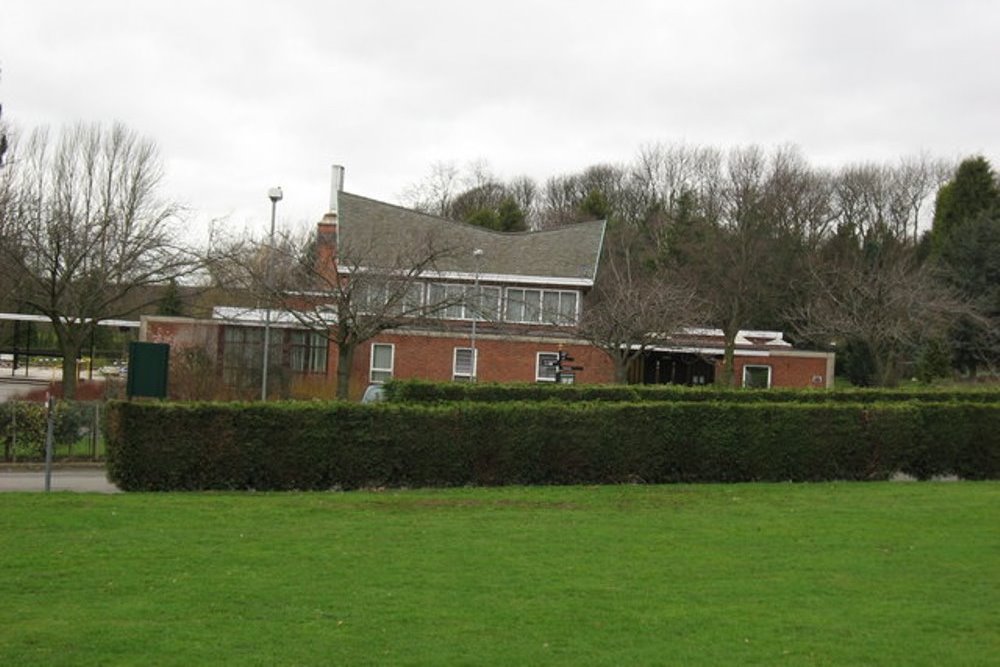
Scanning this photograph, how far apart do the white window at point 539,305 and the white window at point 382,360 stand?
17.9 ft

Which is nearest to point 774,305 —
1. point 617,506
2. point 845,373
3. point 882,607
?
point 845,373

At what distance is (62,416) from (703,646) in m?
21.0

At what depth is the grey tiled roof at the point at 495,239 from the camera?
44.2m

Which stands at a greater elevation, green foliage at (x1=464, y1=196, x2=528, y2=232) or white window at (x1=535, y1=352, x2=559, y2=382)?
green foliage at (x1=464, y1=196, x2=528, y2=232)

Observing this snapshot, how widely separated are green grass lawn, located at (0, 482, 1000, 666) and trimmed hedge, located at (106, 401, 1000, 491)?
217cm

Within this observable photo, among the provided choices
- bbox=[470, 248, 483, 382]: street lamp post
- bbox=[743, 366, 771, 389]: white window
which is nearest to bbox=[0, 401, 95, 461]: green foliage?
bbox=[470, 248, 483, 382]: street lamp post

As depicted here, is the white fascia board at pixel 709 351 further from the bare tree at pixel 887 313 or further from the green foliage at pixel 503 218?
the green foliage at pixel 503 218

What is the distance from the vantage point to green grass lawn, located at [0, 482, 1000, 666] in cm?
720

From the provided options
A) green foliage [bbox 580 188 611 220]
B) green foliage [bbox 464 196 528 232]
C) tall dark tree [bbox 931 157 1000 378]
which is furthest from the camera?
green foliage [bbox 580 188 611 220]

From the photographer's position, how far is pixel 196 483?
1744 cm

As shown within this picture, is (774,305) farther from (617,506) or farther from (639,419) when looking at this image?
(617,506)

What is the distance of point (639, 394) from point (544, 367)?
64.3ft

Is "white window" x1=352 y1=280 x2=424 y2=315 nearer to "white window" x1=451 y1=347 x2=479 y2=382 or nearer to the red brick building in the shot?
the red brick building

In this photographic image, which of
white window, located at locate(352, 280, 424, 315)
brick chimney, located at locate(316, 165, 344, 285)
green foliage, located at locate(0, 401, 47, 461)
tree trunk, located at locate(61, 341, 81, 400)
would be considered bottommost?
green foliage, located at locate(0, 401, 47, 461)
